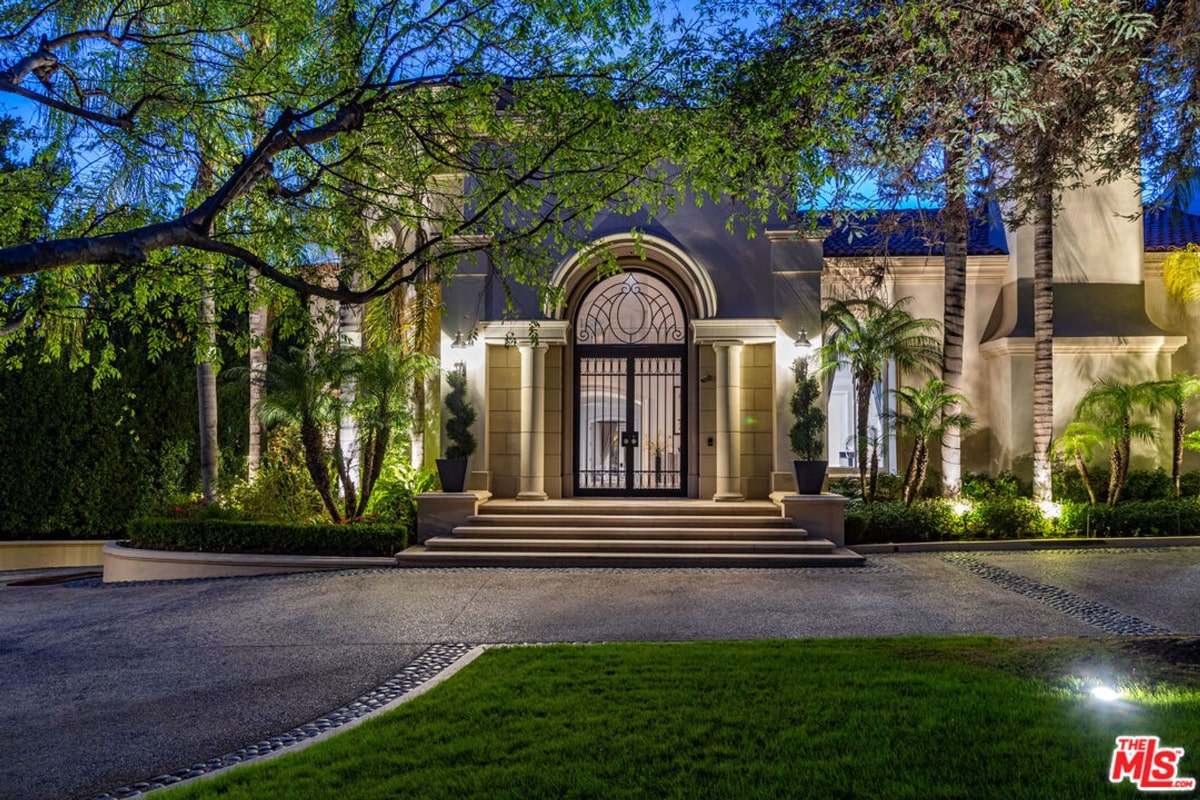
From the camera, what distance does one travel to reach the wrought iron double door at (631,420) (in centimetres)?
1521

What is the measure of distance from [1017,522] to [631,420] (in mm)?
6881

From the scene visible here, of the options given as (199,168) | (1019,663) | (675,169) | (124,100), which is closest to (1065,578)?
(1019,663)

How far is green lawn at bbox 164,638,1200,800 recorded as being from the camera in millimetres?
3822

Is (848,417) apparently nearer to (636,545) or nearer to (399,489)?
(636,545)

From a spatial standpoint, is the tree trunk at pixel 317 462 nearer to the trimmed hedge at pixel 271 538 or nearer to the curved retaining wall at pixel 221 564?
the trimmed hedge at pixel 271 538

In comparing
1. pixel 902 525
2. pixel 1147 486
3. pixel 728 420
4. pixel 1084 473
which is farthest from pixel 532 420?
pixel 1147 486

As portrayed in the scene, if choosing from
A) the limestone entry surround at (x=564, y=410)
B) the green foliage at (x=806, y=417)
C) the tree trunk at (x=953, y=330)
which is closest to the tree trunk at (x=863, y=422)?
the green foliage at (x=806, y=417)

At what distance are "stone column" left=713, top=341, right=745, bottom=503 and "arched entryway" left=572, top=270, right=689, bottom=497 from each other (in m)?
1.25

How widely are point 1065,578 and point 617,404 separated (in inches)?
317

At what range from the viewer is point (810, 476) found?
42.5 feet

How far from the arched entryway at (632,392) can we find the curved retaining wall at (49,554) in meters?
9.98

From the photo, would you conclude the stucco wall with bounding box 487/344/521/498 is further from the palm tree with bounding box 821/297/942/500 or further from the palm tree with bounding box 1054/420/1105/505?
the palm tree with bounding box 1054/420/1105/505

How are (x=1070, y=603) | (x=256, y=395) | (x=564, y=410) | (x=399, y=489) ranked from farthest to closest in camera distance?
(x=256, y=395), (x=564, y=410), (x=399, y=489), (x=1070, y=603)

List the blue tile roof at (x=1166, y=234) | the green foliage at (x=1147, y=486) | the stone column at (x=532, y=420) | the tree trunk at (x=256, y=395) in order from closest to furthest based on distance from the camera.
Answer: the stone column at (x=532, y=420) → the tree trunk at (x=256, y=395) → the green foliage at (x=1147, y=486) → the blue tile roof at (x=1166, y=234)
